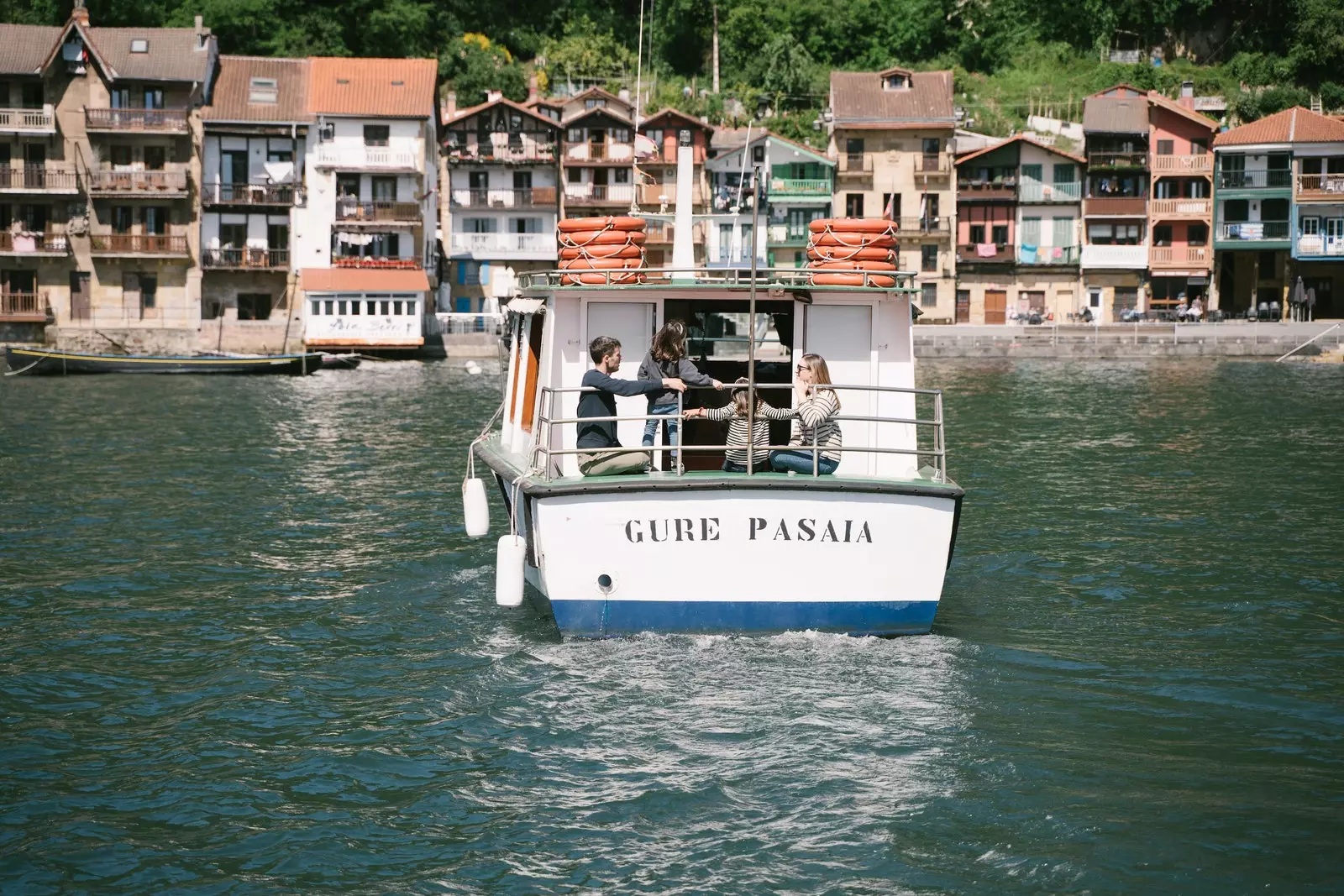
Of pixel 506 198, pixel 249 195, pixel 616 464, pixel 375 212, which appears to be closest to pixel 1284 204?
pixel 506 198

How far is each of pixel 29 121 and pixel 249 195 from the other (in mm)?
9600

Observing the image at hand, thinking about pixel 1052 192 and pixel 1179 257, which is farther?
pixel 1052 192

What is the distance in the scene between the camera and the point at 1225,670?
42.0ft

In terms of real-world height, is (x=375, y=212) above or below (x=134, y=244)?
above

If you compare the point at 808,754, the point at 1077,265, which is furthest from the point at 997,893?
the point at 1077,265

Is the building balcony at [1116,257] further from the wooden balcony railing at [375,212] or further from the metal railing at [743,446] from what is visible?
the metal railing at [743,446]

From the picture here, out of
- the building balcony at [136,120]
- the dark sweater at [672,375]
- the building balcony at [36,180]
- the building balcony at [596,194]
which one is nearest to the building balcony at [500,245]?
the building balcony at [596,194]

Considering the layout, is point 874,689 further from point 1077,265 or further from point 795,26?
point 795,26

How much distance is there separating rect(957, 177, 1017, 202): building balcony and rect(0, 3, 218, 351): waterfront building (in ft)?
125

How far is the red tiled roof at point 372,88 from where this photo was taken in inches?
2731

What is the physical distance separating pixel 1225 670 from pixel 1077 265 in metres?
68.6

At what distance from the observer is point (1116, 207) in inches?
3073

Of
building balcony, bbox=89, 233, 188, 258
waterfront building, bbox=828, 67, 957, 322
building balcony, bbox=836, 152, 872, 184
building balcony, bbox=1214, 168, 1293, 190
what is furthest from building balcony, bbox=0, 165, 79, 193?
building balcony, bbox=1214, 168, 1293, 190

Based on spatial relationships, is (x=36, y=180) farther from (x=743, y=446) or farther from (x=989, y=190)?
(x=743, y=446)
